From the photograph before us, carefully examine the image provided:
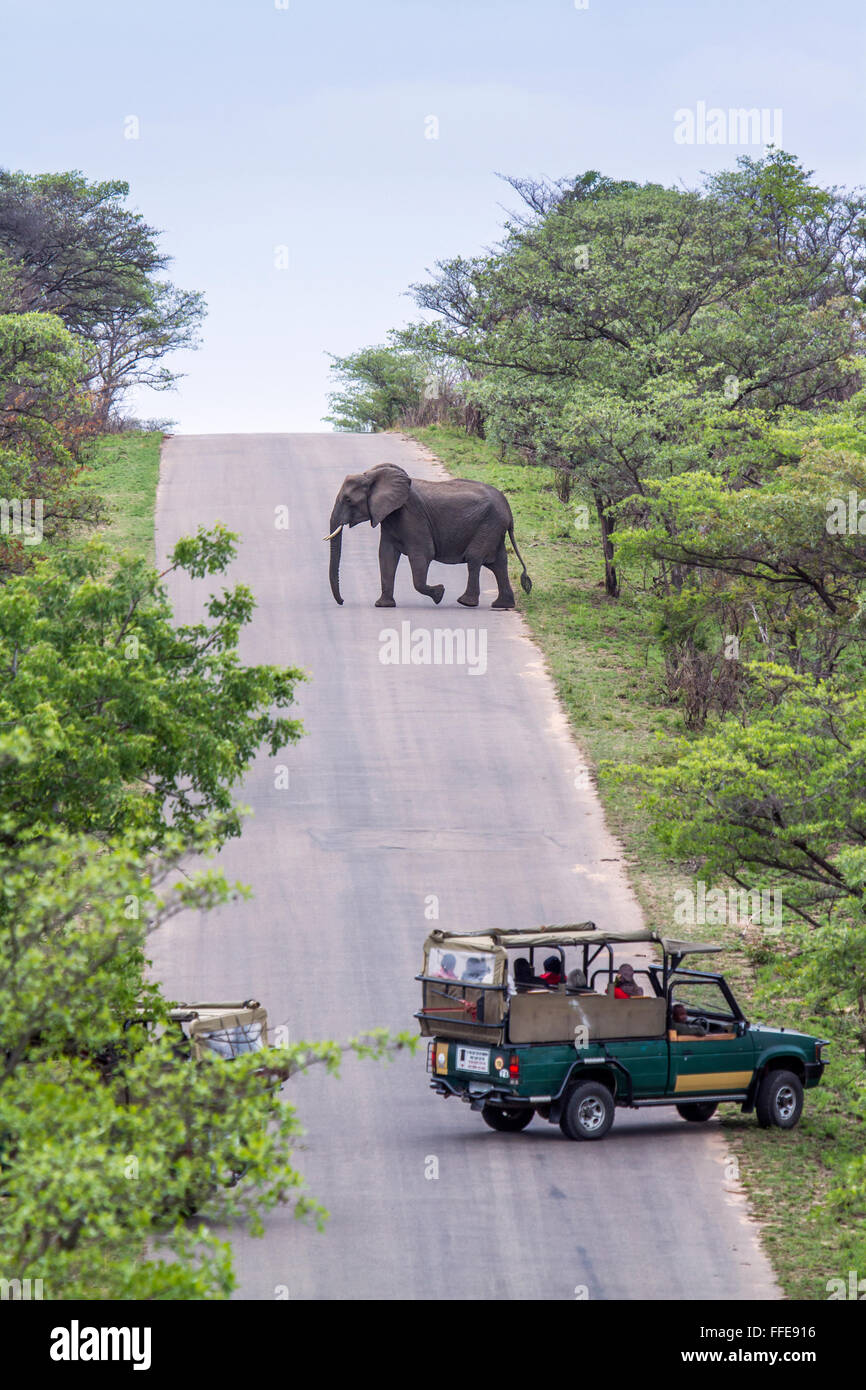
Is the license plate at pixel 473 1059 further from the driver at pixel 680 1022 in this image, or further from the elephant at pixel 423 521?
the elephant at pixel 423 521

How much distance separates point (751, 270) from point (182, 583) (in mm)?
15962

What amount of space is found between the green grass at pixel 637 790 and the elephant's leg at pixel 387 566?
3.46 m

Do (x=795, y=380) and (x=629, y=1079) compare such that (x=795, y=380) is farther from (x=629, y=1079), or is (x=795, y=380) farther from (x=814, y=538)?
(x=629, y=1079)

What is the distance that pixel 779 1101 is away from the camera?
18188 mm

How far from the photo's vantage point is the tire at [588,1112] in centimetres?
1702

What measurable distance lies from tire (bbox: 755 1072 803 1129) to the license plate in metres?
3.32

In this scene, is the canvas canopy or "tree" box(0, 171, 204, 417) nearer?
the canvas canopy

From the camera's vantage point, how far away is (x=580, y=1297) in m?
13.7

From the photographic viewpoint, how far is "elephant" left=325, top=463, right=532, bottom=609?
3581cm

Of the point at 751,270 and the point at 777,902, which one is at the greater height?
the point at 751,270

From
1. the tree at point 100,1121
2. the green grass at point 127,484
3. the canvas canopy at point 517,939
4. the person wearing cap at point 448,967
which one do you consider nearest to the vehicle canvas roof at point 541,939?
the canvas canopy at point 517,939

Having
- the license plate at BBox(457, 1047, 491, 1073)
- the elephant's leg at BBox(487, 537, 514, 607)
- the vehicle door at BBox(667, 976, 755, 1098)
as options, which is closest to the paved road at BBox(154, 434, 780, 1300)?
the elephant's leg at BBox(487, 537, 514, 607)

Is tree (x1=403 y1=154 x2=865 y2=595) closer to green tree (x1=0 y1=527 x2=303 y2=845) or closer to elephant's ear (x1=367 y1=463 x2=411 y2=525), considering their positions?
elephant's ear (x1=367 y1=463 x2=411 y2=525)
